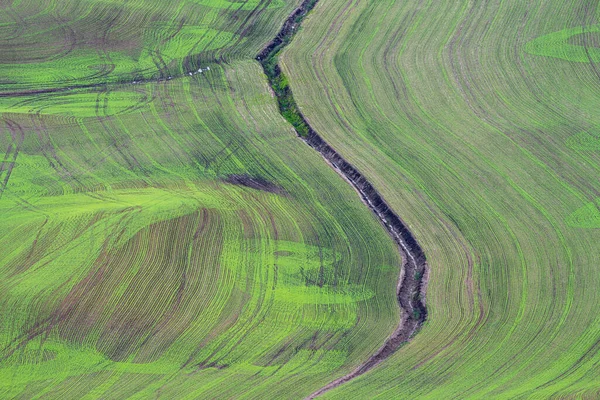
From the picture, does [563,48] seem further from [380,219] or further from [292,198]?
[292,198]

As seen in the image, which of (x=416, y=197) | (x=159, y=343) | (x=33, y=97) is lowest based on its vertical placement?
(x=159, y=343)

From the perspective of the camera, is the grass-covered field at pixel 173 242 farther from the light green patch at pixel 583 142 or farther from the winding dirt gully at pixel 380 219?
the light green patch at pixel 583 142

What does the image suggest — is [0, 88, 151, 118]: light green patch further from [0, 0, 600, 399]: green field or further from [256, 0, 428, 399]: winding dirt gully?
[256, 0, 428, 399]: winding dirt gully

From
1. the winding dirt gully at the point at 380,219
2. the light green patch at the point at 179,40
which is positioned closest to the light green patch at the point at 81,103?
the light green patch at the point at 179,40

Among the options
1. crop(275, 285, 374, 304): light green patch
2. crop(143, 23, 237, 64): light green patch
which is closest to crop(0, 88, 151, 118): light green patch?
crop(143, 23, 237, 64): light green patch

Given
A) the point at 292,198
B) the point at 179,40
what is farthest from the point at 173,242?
the point at 179,40

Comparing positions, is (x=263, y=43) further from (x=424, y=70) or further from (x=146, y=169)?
(x=146, y=169)

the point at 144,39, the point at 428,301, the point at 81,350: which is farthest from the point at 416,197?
the point at 144,39
